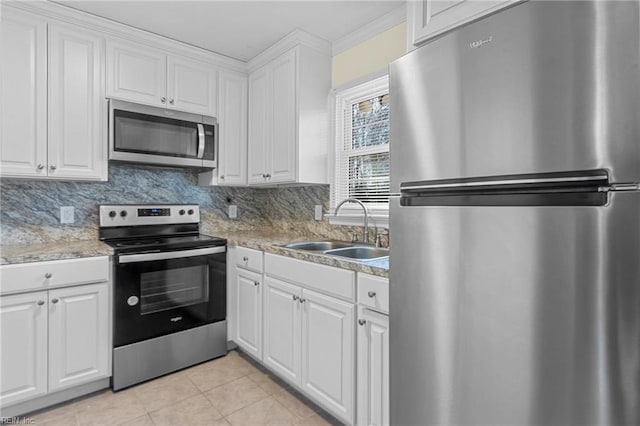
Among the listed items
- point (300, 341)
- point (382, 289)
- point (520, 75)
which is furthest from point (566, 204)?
point (300, 341)

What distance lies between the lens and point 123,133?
95.5 inches

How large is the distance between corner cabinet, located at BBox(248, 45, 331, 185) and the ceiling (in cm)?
21

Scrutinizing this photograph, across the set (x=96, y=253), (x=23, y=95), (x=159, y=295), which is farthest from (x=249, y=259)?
(x=23, y=95)

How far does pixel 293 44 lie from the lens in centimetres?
255

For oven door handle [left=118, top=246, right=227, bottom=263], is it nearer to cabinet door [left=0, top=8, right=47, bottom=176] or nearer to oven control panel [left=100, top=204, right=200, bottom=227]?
oven control panel [left=100, top=204, right=200, bottom=227]

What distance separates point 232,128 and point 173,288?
4.71 ft

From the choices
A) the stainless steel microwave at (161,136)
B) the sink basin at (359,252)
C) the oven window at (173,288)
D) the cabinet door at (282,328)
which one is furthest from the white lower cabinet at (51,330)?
the sink basin at (359,252)

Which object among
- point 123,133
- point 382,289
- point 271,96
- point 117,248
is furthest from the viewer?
point 271,96

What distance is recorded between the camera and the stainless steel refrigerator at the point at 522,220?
2.58 feet

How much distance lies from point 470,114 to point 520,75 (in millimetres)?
157

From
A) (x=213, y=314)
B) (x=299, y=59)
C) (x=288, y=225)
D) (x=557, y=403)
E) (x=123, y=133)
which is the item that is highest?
(x=299, y=59)

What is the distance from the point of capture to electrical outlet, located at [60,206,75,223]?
2.47 m

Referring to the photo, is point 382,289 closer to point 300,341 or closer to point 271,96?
point 300,341

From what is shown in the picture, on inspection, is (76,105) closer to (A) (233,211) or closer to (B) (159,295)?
(B) (159,295)
